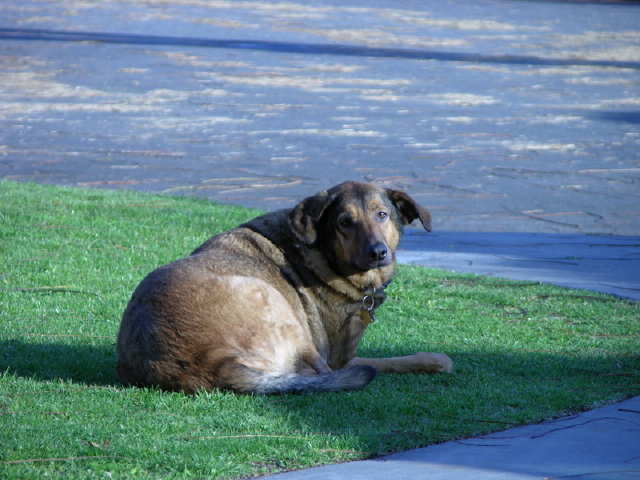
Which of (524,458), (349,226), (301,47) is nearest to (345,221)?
(349,226)

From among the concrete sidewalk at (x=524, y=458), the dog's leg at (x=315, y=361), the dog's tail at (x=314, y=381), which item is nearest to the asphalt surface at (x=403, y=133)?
the concrete sidewalk at (x=524, y=458)

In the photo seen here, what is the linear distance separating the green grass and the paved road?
8.10 ft

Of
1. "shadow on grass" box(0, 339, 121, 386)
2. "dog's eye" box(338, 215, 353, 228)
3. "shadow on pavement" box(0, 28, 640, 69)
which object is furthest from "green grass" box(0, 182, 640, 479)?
"shadow on pavement" box(0, 28, 640, 69)

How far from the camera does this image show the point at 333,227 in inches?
244

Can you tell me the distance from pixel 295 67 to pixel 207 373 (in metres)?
19.5

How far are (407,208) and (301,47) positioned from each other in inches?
881

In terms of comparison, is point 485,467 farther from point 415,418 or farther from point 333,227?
point 333,227

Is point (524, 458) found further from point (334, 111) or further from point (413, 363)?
point (334, 111)

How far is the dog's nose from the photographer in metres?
6.01

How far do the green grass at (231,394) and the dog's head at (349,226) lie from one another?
0.70 metres

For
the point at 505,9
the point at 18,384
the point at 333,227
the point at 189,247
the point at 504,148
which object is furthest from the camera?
the point at 505,9

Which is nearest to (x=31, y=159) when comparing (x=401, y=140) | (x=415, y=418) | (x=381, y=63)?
(x=401, y=140)

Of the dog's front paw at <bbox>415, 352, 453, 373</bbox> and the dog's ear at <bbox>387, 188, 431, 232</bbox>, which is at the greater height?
the dog's ear at <bbox>387, 188, 431, 232</bbox>

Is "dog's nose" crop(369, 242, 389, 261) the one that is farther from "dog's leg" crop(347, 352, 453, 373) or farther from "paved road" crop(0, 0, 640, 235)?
"paved road" crop(0, 0, 640, 235)
